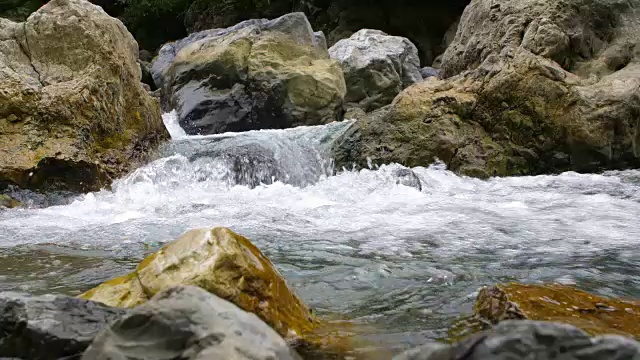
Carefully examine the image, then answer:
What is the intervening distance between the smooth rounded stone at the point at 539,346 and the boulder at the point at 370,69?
1081 centimetres

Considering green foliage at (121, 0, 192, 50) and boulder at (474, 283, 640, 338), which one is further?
green foliage at (121, 0, 192, 50)

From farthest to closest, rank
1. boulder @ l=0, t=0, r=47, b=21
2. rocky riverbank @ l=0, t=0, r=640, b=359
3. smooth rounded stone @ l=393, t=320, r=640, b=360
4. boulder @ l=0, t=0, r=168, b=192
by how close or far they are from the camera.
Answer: boulder @ l=0, t=0, r=47, b=21 → boulder @ l=0, t=0, r=168, b=192 → rocky riverbank @ l=0, t=0, r=640, b=359 → smooth rounded stone @ l=393, t=320, r=640, b=360

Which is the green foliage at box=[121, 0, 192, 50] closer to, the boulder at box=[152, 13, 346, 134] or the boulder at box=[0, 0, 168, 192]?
the boulder at box=[152, 13, 346, 134]

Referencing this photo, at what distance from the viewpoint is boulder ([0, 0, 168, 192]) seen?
6531 mm

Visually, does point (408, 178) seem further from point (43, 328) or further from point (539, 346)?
point (539, 346)

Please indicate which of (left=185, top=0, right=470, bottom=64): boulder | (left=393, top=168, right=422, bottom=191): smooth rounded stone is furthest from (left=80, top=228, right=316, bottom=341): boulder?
(left=185, top=0, right=470, bottom=64): boulder

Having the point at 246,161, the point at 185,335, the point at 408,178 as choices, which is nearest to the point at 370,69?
the point at 246,161

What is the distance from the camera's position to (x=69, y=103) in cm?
693

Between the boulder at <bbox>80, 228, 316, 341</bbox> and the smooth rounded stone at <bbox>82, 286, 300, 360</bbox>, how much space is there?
456 millimetres

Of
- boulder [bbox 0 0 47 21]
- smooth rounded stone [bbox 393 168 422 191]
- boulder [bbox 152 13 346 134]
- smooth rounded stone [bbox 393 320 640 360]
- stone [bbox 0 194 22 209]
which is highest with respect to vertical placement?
boulder [bbox 0 0 47 21]

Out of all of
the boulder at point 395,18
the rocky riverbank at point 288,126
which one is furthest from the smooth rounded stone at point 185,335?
the boulder at point 395,18

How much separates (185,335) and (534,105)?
22.0 feet

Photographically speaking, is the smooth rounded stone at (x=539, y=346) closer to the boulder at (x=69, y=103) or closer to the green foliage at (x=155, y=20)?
the boulder at (x=69, y=103)

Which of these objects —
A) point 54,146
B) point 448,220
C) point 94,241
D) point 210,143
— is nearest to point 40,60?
point 54,146
